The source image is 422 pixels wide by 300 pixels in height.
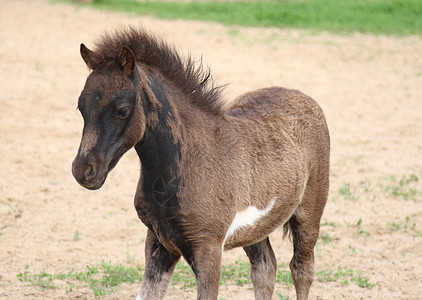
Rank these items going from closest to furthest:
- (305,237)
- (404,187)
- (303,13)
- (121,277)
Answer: (305,237) < (121,277) < (404,187) < (303,13)

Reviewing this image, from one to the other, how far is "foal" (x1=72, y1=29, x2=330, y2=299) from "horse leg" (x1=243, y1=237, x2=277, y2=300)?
0.52 metres

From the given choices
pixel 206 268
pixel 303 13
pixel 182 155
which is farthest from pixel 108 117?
pixel 303 13

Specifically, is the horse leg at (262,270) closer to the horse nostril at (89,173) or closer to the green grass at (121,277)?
the green grass at (121,277)

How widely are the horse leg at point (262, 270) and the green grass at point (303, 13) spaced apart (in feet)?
35.0

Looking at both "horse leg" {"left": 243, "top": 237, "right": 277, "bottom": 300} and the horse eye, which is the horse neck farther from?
"horse leg" {"left": 243, "top": 237, "right": 277, "bottom": 300}

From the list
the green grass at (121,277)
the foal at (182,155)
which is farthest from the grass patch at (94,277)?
the foal at (182,155)

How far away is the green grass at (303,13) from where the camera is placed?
14.8 meters

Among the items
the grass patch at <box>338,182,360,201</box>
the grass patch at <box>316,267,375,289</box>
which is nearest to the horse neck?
the grass patch at <box>316,267,375,289</box>

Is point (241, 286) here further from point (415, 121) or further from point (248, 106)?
point (415, 121)

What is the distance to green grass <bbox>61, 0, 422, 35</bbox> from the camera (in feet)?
48.4

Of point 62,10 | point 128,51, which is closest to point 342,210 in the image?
point 128,51

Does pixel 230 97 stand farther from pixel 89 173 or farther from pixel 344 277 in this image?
pixel 89 173

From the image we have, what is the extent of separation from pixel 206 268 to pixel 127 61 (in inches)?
50.7

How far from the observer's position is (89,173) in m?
3.20
